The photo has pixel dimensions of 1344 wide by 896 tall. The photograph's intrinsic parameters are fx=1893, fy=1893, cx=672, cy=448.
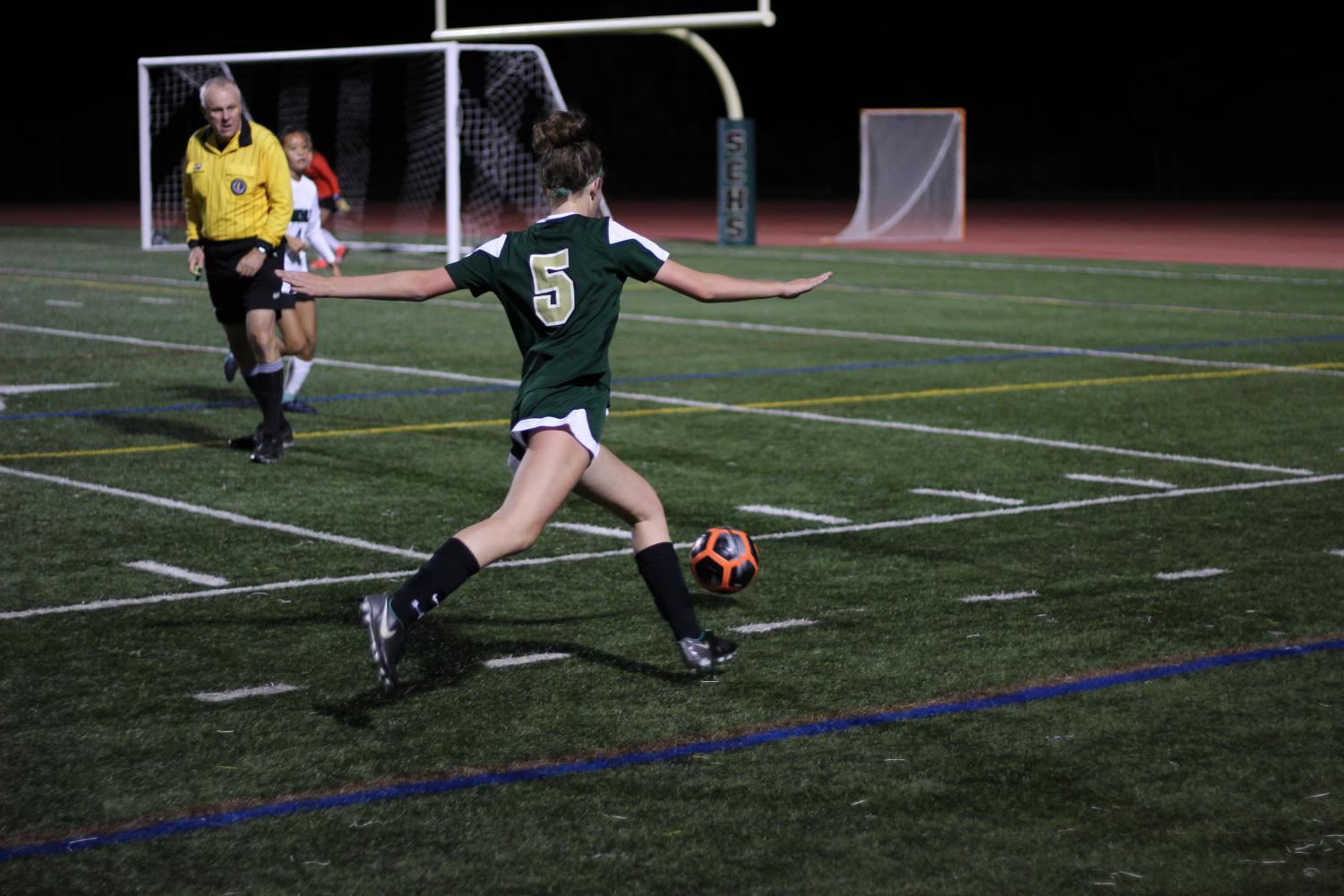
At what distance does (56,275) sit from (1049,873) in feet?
73.7

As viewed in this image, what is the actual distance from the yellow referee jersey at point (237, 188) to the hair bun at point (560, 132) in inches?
200

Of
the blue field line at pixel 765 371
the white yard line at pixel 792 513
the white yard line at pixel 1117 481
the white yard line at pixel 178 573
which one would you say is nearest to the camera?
the white yard line at pixel 178 573

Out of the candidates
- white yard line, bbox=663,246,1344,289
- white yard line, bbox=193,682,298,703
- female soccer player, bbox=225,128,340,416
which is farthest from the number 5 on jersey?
white yard line, bbox=663,246,1344,289

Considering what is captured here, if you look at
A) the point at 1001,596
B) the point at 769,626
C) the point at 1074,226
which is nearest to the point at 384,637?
the point at 769,626

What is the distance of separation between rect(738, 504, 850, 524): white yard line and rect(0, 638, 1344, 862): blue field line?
2.80m

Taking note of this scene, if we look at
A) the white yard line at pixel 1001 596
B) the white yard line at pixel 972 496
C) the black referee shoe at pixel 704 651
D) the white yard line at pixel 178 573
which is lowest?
the white yard line at pixel 178 573

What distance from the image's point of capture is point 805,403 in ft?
42.9

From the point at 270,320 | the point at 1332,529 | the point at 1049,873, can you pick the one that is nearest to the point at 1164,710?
the point at 1049,873

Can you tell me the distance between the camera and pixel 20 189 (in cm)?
5847

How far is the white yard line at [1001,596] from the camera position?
7.18m

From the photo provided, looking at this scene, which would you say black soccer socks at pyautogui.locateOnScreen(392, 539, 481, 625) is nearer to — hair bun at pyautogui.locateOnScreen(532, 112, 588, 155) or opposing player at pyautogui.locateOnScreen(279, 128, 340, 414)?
hair bun at pyautogui.locateOnScreen(532, 112, 588, 155)

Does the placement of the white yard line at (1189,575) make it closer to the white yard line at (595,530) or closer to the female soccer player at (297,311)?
the white yard line at (595,530)

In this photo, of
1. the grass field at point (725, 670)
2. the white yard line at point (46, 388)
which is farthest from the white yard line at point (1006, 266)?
the white yard line at point (46, 388)

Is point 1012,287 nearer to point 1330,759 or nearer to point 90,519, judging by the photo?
point 90,519
